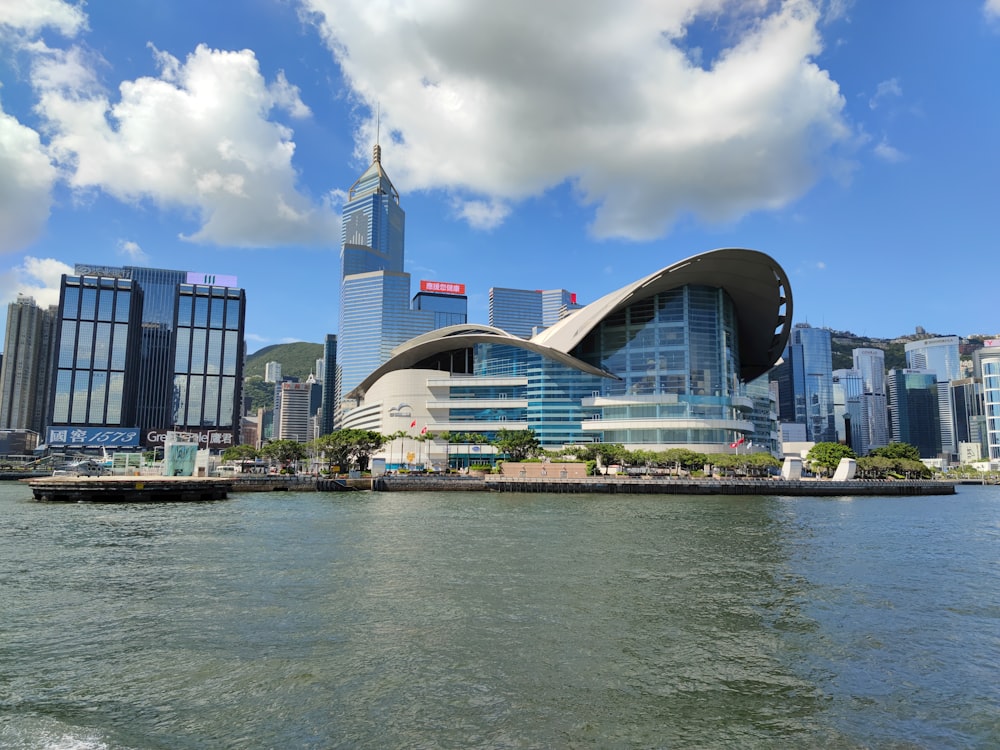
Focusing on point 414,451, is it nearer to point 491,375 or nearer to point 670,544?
point 491,375

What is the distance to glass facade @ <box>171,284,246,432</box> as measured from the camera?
18425 centimetres

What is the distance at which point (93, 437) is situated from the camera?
566 feet

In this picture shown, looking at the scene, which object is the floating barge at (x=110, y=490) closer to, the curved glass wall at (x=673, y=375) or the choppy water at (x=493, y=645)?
the choppy water at (x=493, y=645)

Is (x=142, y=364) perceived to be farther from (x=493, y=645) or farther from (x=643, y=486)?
(x=493, y=645)

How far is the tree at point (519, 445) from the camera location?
92681mm

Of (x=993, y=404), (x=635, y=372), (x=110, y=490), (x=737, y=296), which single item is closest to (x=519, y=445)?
(x=635, y=372)

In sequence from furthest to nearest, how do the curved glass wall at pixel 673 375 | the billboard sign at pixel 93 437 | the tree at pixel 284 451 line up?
1. the billboard sign at pixel 93 437
2. the tree at pixel 284 451
3. the curved glass wall at pixel 673 375

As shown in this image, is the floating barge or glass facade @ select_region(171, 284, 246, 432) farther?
glass facade @ select_region(171, 284, 246, 432)

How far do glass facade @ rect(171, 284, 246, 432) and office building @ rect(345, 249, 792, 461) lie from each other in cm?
8854

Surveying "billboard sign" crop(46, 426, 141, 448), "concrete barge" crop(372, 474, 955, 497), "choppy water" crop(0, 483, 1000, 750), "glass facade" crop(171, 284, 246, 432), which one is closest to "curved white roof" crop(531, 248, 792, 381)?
"concrete barge" crop(372, 474, 955, 497)

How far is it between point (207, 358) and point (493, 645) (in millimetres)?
189568

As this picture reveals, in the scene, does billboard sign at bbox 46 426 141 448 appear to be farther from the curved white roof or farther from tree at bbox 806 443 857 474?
tree at bbox 806 443 857 474

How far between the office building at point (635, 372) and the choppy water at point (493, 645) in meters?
66.9

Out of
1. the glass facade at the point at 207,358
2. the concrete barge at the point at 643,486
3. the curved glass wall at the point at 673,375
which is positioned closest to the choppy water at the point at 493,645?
the concrete barge at the point at 643,486
